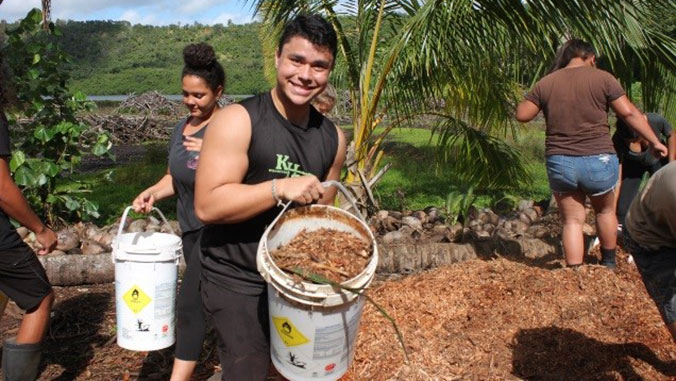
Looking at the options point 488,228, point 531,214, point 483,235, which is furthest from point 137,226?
point 531,214

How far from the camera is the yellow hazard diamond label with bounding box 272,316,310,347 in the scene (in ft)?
6.66

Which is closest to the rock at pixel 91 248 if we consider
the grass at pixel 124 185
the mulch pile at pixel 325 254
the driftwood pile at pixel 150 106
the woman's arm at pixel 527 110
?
the grass at pixel 124 185

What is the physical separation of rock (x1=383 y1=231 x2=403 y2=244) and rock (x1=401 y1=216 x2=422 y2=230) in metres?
0.34

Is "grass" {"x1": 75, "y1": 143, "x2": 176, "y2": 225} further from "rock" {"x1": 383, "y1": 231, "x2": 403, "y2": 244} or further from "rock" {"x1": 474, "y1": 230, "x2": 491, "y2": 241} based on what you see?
"rock" {"x1": 474, "y1": 230, "x2": 491, "y2": 241}

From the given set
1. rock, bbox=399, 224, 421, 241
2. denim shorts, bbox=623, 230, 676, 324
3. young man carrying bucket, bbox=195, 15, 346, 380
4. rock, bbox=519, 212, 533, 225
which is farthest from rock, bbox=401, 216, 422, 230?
young man carrying bucket, bbox=195, 15, 346, 380

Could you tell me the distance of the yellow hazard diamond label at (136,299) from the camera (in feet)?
9.70

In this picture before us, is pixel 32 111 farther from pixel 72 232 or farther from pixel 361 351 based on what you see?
pixel 361 351

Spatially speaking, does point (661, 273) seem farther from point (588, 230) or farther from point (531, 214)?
point (531, 214)

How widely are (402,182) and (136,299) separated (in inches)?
320

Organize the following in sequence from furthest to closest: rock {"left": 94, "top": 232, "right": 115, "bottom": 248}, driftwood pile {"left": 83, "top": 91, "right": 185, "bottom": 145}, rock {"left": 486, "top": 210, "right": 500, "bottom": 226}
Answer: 1. driftwood pile {"left": 83, "top": 91, "right": 185, "bottom": 145}
2. rock {"left": 486, "top": 210, "right": 500, "bottom": 226}
3. rock {"left": 94, "top": 232, "right": 115, "bottom": 248}

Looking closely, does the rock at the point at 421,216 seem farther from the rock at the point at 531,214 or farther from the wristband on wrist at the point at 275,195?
the wristband on wrist at the point at 275,195

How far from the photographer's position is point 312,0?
250 inches

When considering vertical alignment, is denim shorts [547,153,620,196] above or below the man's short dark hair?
below

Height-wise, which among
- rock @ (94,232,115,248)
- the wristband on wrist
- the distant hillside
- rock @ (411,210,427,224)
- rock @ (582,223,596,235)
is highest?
the wristband on wrist
